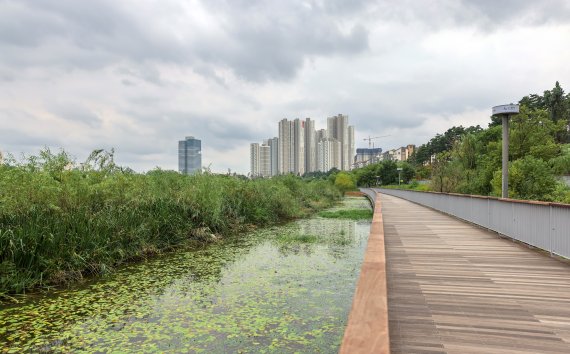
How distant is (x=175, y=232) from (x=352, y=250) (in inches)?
201

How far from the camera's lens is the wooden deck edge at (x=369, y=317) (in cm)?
228

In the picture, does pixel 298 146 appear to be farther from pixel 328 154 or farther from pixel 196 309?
pixel 196 309

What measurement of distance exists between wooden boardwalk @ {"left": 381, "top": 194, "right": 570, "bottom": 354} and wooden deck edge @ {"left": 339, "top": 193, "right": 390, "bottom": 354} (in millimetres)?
304

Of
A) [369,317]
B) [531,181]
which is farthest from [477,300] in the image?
[531,181]

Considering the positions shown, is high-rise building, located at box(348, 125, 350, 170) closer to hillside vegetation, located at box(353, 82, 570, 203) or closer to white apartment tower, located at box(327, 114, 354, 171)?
white apartment tower, located at box(327, 114, 354, 171)

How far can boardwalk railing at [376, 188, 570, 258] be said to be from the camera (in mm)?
5719

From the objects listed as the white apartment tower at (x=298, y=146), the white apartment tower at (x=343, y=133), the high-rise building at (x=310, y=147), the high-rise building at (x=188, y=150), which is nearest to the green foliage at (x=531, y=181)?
the high-rise building at (x=188, y=150)

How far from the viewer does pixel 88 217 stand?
8.49m

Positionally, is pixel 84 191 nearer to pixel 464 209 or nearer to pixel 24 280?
pixel 24 280

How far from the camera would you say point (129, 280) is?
733 cm

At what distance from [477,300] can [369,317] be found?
6.34ft

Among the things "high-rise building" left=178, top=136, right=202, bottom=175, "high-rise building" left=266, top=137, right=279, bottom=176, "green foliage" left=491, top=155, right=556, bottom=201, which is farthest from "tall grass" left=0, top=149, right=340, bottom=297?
"high-rise building" left=266, top=137, right=279, bottom=176

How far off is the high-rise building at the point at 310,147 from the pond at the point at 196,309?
133 m

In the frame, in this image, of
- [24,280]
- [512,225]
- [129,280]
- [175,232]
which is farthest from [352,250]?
[24,280]
